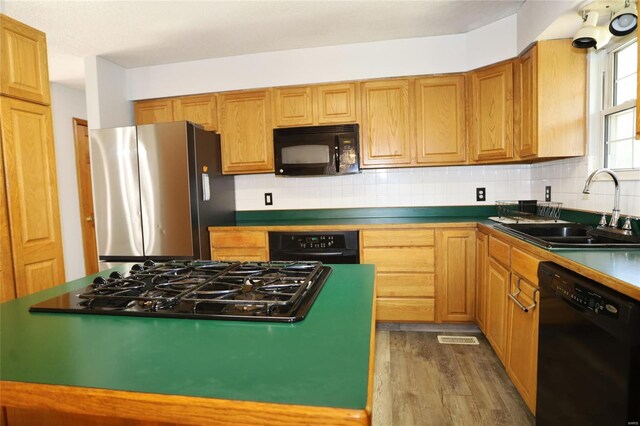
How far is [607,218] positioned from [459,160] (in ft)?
3.84

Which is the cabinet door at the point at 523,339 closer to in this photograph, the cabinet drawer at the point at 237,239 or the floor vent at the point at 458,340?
the floor vent at the point at 458,340

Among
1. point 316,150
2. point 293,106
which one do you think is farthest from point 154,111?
point 316,150

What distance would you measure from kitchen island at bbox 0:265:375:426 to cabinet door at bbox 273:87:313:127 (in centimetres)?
250

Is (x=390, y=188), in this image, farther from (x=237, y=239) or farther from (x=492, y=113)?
(x=237, y=239)

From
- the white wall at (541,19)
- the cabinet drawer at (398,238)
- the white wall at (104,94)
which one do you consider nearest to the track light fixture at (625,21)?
the white wall at (541,19)

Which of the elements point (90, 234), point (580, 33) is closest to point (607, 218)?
point (580, 33)

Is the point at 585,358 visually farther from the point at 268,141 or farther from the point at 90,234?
the point at 90,234

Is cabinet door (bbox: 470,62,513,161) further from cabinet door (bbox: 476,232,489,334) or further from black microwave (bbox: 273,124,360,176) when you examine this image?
black microwave (bbox: 273,124,360,176)

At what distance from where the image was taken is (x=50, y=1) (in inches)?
87.5

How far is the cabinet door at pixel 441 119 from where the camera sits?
9.62 feet

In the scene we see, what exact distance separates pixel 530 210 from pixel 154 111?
345 centimetres

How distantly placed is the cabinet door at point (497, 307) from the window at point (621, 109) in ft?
2.90

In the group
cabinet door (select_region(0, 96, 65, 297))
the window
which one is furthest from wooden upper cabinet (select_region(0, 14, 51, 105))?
the window

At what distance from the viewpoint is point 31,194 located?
225 centimetres
